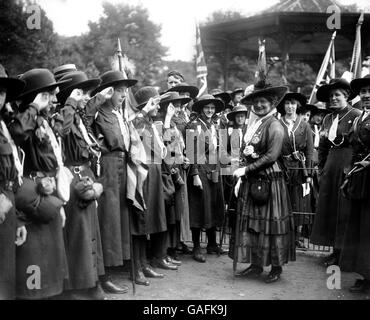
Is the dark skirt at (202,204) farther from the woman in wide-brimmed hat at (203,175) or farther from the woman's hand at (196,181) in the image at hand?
the woman's hand at (196,181)

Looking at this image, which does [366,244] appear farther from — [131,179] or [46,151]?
[46,151]

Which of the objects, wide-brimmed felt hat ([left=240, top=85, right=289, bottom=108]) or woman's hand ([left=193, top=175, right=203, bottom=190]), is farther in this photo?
woman's hand ([left=193, top=175, right=203, bottom=190])

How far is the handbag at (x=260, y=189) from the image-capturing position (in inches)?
212

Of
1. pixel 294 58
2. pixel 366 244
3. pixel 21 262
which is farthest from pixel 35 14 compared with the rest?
pixel 294 58

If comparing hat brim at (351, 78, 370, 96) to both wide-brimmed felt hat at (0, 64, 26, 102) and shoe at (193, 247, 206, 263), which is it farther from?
wide-brimmed felt hat at (0, 64, 26, 102)

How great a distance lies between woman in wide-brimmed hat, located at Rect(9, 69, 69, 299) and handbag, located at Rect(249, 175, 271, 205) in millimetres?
2504

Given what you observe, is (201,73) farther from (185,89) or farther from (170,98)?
(170,98)

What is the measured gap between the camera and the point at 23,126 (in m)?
3.65

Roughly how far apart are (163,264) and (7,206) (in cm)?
301

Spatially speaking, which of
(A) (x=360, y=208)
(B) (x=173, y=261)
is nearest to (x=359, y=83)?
(A) (x=360, y=208)

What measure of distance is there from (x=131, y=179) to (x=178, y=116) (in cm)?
185

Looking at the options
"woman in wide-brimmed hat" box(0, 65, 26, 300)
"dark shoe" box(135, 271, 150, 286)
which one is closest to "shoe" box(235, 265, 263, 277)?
"dark shoe" box(135, 271, 150, 286)

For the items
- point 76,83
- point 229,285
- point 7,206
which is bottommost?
point 229,285

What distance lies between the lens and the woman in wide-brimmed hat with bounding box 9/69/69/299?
3762 millimetres
